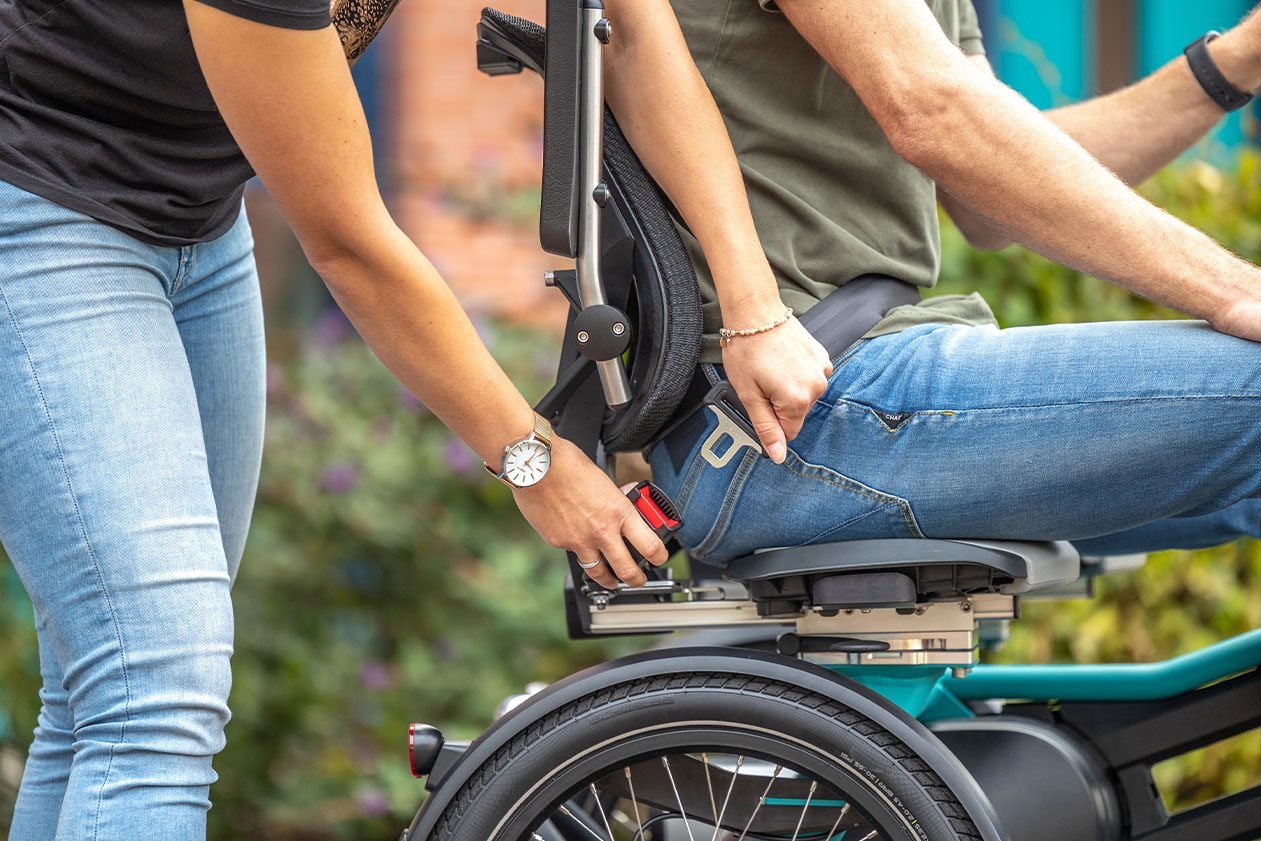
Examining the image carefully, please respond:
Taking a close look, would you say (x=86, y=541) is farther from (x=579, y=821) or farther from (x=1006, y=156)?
(x=1006, y=156)

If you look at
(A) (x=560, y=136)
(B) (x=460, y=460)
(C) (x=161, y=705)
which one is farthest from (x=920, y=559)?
(B) (x=460, y=460)

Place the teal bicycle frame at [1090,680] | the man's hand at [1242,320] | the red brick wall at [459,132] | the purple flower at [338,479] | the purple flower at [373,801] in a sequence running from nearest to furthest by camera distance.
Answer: the man's hand at [1242,320], the teal bicycle frame at [1090,680], the purple flower at [373,801], the purple flower at [338,479], the red brick wall at [459,132]

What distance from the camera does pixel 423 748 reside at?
5.55 feet

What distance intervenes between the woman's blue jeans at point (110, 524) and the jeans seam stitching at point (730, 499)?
57cm

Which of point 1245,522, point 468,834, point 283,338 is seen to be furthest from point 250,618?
point 1245,522

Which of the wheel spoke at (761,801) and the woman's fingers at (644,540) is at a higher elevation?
the woman's fingers at (644,540)

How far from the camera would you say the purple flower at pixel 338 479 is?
3.38 meters

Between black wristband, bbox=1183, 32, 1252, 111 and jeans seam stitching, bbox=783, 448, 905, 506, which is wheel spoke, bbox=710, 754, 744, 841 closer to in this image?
jeans seam stitching, bbox=783, 448, 905, 506

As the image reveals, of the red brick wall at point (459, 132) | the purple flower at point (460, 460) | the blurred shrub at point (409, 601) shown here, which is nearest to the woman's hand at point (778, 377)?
the blurred shrub at point (409, 601)

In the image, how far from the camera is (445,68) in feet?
16.3

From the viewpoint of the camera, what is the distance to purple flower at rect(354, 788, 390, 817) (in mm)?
3248

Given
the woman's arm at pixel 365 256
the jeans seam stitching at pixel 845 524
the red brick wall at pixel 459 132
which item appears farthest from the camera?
the red brick wall at pixel 459 132

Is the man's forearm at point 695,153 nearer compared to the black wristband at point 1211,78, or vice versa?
the man's forearm at point 695,153

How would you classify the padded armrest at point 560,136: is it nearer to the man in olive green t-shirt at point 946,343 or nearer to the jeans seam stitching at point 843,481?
the man in olive green t-shirt at point 946,343
